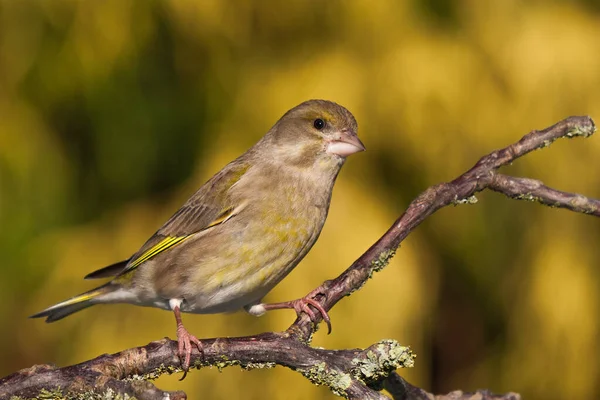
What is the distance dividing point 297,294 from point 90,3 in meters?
2.06

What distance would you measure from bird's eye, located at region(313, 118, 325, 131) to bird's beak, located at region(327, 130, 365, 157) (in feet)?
0.26

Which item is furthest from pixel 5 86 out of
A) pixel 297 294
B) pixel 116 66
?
pixel 297 294

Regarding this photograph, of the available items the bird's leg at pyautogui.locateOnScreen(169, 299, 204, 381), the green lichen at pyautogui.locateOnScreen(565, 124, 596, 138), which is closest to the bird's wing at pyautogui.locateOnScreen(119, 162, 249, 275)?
the bird's leg at pyautogui.locateOnScreen(169, 299, 204, 381)

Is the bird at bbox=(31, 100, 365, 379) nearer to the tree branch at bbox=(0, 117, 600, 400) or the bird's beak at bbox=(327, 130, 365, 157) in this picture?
the bird's beak at bbox=(327, 130, 365, 157)

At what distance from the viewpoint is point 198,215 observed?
3.29 meters

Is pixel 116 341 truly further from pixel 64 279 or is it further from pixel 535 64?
pixel 535 64

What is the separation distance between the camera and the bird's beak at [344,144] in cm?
310

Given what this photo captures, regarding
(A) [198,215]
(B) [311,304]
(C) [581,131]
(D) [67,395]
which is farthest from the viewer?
(A) [198,215]

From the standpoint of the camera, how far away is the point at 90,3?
4.79m

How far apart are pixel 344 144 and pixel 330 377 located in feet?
4.03

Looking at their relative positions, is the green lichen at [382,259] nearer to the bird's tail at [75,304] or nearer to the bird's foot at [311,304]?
the bird's foot at [311,304]

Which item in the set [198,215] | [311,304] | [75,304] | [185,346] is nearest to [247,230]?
[198,215]

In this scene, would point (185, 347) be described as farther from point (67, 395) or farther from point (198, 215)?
point (198, 215)

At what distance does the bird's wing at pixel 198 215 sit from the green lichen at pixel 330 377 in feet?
3.77
